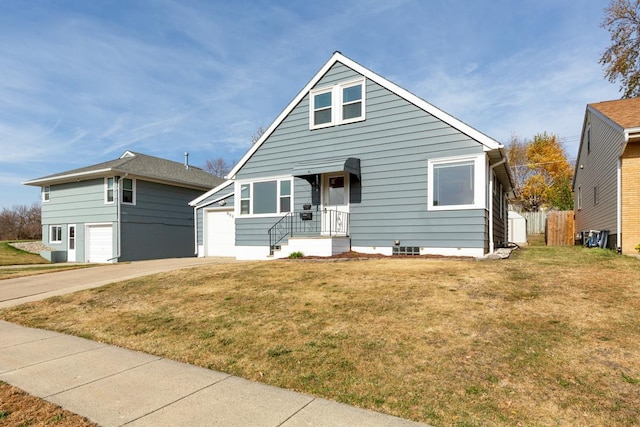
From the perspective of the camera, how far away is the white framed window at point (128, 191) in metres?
18.1

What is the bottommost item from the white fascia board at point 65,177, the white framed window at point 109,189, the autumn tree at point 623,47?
the white framed window at point 109,189

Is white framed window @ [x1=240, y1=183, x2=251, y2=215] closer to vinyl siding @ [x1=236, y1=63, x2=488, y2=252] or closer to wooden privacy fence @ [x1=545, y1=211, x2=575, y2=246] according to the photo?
vinyl siding @ [x1=236, y1=63, x2=488, y2=252]

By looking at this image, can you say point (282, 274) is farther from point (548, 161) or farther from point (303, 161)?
point (548, 161)

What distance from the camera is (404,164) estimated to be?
11039 mm

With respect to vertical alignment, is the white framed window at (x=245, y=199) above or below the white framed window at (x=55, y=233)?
above

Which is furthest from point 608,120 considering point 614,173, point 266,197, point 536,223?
point 536,223

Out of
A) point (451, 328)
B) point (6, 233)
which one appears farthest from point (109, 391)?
point (6, 233)

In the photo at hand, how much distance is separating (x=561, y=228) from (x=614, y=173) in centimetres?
997

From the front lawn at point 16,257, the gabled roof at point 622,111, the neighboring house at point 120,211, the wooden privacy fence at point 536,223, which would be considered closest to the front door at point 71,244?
the neighboring house at point 120,211

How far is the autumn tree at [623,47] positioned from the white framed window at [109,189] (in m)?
28.2

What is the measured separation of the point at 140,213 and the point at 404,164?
14.3 meters

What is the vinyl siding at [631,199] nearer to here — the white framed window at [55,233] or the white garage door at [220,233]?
the white garage door at [220,233]

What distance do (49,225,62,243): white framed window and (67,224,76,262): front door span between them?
90 cm

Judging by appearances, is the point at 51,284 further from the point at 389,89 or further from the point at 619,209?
the point at 619,209
